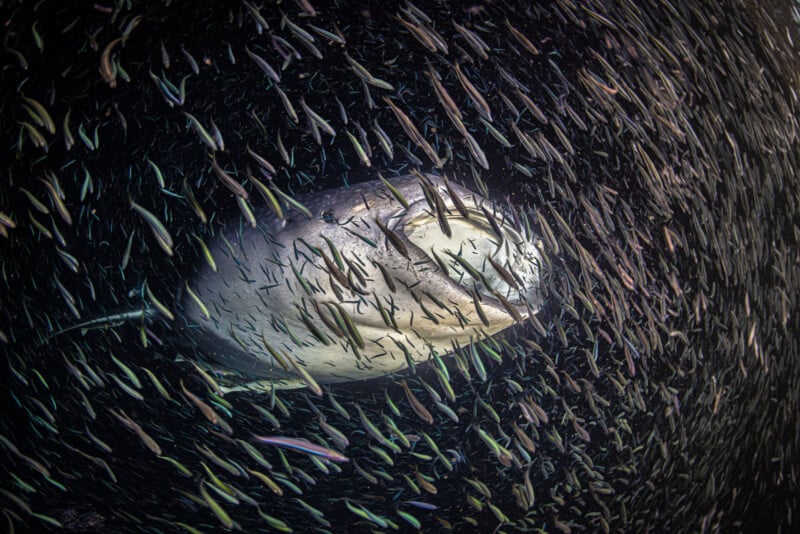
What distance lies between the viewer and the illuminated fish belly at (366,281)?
2352mm

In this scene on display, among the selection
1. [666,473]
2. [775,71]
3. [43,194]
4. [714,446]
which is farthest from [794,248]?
[43,194]

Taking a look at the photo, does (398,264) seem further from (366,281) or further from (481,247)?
(481,247)

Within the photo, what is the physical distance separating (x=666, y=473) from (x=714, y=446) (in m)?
1.40

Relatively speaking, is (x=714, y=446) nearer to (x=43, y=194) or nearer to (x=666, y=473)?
(x=666, y=473)

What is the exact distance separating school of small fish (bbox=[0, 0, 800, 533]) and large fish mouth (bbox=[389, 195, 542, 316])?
0.03 metres

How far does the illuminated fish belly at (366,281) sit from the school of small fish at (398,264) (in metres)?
0.03

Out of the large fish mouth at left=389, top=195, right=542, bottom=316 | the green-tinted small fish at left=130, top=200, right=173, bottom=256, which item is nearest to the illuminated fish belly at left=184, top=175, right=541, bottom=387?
the large fish mouth at left=389, top=195, right=542, bottom=316

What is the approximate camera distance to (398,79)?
19.9ft

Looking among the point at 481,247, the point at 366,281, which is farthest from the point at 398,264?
the point at 481,247

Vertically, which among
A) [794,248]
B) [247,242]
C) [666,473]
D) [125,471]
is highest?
[794,248]

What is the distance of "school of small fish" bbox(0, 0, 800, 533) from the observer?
269 cm

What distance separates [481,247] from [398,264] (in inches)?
42.0

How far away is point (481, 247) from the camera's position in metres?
3.28

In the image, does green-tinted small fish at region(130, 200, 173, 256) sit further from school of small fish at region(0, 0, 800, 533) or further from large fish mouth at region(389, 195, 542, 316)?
large fish mouth at region(389, 195, 542, 316)
